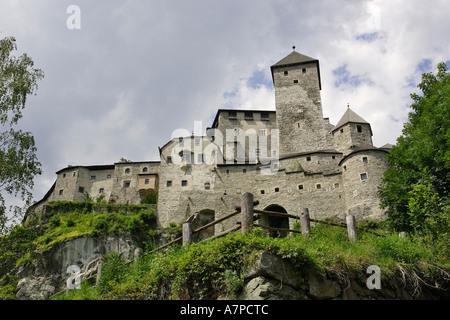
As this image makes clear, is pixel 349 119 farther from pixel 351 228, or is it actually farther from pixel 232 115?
pixel 351 228

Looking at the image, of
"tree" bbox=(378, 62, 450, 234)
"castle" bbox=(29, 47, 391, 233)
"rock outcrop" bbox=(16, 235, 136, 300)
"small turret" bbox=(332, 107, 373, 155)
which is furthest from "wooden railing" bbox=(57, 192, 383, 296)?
"small turret" bbox=(332, 107, 373, 155)

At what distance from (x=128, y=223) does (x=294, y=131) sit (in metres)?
23.6

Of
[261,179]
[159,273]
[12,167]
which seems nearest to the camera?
[159,273]

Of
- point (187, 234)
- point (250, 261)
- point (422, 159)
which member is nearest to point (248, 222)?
point (250, 261)

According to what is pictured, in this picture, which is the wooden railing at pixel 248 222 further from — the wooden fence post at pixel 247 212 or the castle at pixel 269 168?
the castle at pixel 269 168

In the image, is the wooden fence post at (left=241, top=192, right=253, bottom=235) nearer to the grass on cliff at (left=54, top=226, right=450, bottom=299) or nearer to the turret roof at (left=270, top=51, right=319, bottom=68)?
the grass on cliff at (left=54, top=226, right=450, bottom=299)

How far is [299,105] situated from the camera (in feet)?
177

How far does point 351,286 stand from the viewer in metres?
7.74

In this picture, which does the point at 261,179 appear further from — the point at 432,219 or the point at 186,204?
the point at 432,219

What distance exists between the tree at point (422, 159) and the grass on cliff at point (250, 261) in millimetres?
3408

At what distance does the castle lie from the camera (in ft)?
127

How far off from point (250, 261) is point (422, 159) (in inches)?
445

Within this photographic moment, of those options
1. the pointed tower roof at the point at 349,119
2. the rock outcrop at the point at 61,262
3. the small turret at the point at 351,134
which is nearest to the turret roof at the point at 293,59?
the pointed tower roof at the point at 349,119
